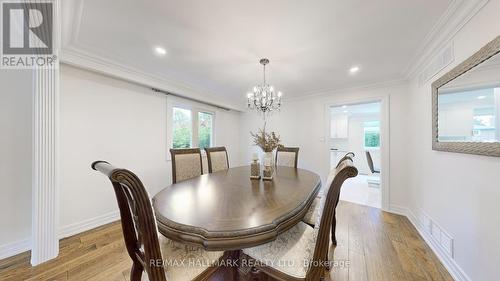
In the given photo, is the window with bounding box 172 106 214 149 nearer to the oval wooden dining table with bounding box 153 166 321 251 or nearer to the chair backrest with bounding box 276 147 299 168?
→ the chair backrest with bounding box 276 147 299 168

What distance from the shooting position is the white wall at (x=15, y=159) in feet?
5.89

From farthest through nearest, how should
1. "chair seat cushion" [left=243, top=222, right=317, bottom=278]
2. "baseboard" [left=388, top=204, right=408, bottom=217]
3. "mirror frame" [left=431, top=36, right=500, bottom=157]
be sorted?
"baseboard" [left=388, top=204, right=408, bottom=217] → "mirror frame" [left=431, top=36, right=500, bottom=157] → "chair seat cushion" [left=243, top=222, right=317, bottom=278]

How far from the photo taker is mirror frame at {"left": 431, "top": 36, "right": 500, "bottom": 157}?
1191 mm

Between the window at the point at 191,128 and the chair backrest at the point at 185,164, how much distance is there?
1.20m

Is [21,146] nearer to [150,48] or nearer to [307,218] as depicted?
[150,48]

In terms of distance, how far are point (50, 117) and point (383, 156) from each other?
4641 mm

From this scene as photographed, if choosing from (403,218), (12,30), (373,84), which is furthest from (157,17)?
(403,218)

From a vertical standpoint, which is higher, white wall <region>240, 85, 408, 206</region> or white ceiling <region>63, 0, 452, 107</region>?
white ceiling <region>63, 0, 452, 107</region>

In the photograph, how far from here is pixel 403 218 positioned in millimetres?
2777

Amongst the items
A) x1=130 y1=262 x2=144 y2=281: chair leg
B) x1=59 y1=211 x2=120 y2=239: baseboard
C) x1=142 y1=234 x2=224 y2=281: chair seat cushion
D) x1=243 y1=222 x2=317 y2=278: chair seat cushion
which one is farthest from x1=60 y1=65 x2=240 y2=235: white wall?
x1=243 y1=222 x2=317 y2=278: chair seat cushion

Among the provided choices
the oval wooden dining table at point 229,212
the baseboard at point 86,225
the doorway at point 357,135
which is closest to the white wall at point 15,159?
the baseboard at point 86,225

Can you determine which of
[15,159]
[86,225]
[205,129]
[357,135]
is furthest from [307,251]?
[357,135]
